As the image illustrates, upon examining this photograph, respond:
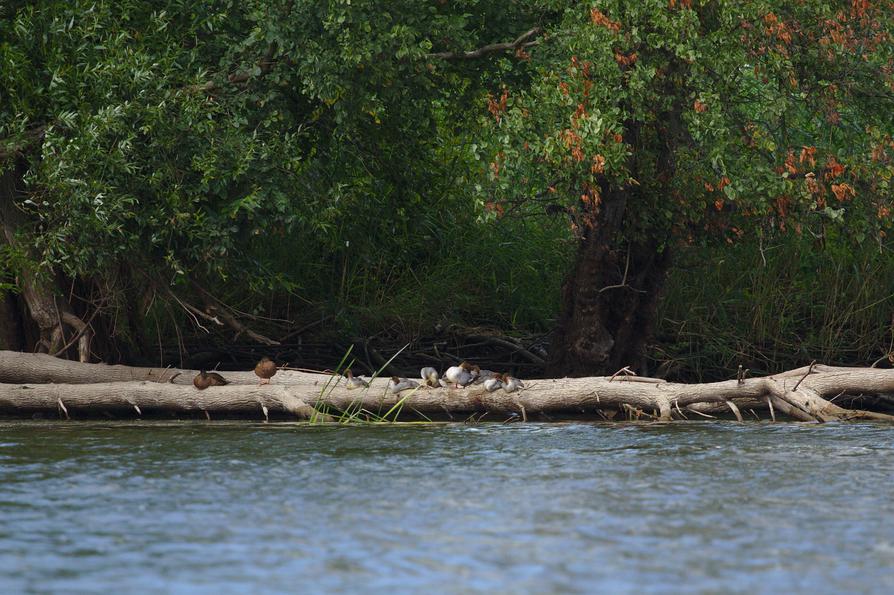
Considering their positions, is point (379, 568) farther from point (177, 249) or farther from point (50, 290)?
point (50, 290)

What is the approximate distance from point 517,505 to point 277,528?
158 centimetres

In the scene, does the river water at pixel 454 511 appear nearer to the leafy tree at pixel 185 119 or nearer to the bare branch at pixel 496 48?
the leafy tree at pixel 185 119

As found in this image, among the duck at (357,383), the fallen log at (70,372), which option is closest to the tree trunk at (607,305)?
the duck at (357,383)

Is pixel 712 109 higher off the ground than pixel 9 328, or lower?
higher

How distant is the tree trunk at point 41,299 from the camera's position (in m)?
15.1

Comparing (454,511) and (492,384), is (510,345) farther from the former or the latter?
(454,511)

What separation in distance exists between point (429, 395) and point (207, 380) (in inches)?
93.0

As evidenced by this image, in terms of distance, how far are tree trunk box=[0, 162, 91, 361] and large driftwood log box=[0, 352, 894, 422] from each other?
1.87 ft

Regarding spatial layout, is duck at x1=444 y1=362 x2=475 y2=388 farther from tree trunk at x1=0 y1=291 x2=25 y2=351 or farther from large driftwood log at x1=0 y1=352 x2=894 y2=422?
tree trunk at x1=0 y1=291 x2=25 y2=351

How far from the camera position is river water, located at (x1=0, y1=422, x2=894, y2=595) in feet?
22.0

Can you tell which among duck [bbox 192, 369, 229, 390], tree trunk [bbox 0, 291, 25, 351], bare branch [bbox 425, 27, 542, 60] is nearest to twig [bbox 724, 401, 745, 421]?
bare branch [bbox 425, 27, 542, 60]

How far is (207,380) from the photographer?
14336 mm

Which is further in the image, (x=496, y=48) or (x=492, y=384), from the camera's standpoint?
(x=496, y=48)

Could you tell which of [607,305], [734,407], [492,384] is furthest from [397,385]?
[607,305]
